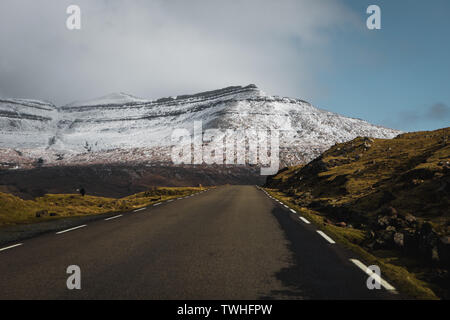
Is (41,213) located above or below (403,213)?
below

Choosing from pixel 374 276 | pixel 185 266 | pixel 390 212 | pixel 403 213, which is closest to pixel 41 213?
pixel 185 266

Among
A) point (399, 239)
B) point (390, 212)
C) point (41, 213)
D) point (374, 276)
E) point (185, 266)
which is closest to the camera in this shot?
point (374, 276)

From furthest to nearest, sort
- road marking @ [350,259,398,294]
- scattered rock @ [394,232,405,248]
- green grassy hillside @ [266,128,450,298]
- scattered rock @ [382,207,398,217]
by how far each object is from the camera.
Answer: scattered rock @ [382,207,398,217]
scattered rock @ [394,232,405,248]
green grassy hillside @ [266,128,450,298]
road marking @ [350,259,398,294]

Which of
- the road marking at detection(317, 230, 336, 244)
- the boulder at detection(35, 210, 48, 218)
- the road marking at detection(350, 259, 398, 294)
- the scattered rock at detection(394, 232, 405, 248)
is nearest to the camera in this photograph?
the road marking at detection(350, 259, 398, 294)

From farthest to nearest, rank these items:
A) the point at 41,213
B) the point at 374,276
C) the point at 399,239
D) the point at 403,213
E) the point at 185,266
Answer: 1. the point at 41,213
2. the point at 403,213
3. the point at 399,239
4. the point at 185,266
5. the point at 374,276

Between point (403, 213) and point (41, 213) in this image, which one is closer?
point (403, 213)

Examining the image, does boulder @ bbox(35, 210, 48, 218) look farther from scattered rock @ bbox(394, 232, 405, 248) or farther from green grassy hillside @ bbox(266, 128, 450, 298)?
scattered rock @ bbox(394, 232, 405, 248)

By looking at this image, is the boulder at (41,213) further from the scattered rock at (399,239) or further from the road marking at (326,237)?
the scattered rock at (399,239)

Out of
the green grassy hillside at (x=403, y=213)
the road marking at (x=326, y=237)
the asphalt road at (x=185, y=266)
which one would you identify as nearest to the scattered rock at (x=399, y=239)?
the green grassy hillside at (x=403, y=213)

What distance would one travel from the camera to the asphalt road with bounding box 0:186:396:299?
4848 mm

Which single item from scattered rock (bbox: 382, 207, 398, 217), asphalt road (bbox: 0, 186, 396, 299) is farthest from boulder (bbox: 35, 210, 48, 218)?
scattered rock (bbox: 382, 207, 398, 217)

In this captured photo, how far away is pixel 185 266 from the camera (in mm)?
6246

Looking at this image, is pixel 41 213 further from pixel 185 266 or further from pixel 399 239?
pixel 399 239

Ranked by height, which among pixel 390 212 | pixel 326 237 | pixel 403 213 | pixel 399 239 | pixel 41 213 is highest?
pixel 390 212
